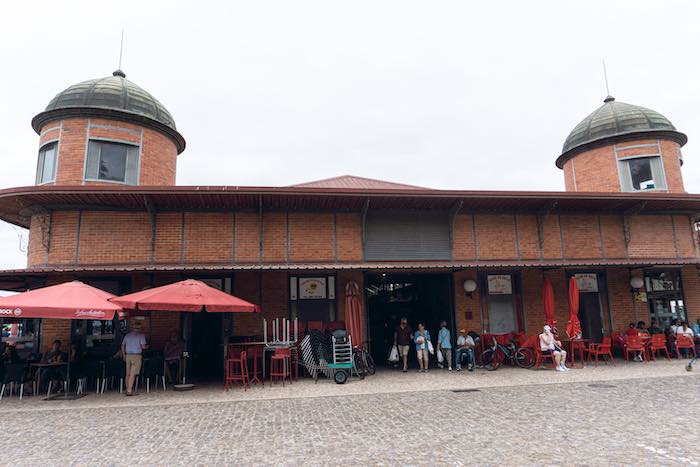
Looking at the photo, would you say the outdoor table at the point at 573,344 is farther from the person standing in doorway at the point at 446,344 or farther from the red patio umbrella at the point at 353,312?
the red patio umbrella at the point at 353,312

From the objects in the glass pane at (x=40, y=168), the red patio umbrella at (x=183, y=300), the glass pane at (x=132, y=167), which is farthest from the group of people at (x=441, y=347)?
the glass pane at (x=40, y=168)

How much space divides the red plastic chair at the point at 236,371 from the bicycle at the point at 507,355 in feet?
21.9

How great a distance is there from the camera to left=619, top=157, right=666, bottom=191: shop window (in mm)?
16986

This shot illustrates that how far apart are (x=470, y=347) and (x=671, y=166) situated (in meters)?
12.2

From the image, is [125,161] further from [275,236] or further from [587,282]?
[587,282]

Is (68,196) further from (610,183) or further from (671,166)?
(671,166)

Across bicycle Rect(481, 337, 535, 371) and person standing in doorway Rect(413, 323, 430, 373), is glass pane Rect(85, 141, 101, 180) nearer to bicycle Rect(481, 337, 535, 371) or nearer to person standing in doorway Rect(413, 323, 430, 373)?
person standing in doorway Rect(413, 323, 430, 373)

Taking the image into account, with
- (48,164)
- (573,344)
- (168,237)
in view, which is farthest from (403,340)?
(48,164)

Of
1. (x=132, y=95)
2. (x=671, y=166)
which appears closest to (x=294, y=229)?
(x=132, y=95)

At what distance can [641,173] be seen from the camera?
1733cm

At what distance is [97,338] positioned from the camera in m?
11.4

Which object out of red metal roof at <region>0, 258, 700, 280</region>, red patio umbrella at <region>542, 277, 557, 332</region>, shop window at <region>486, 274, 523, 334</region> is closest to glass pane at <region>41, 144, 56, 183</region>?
red metal roof at <region>0, 258, 700, 280</region>

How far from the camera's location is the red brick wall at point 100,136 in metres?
13.6

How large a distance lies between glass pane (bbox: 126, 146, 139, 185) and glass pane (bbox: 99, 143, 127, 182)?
0.13 metres
